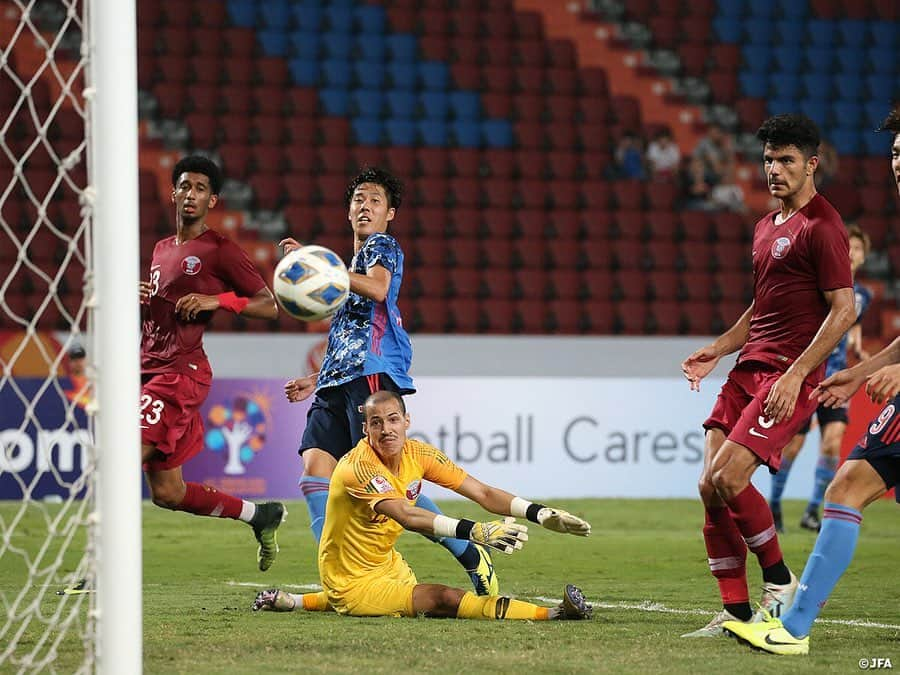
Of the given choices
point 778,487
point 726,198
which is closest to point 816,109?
point 726,198

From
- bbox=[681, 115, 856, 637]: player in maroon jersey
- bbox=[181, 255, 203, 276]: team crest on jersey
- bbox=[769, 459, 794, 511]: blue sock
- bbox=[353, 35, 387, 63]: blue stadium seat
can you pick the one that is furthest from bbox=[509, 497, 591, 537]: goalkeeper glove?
bbox=[353, 35, 387, 63]: blue stadium seat

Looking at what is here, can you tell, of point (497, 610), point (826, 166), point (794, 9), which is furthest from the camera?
point (794, 9)

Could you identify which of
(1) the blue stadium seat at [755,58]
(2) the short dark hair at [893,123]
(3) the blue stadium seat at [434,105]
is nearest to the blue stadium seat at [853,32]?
(1) the blue stadium seat at [755,58]

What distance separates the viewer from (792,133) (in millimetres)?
4773

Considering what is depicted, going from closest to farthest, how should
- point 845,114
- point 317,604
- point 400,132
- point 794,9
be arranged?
1. point 317,604
2. point 400,132
3. point 845,114
4. point 794,9

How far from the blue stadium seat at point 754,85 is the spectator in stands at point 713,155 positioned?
1.16 meters

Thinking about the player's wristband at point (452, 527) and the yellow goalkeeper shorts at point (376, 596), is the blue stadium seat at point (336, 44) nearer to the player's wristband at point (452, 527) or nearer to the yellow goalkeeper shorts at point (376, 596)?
the yellow goalkeeper shorts at point (376, 596)

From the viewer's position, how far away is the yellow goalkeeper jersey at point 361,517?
206 inches

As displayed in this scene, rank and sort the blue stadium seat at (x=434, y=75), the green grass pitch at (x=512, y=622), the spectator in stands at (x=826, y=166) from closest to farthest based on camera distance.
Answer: the green grass pitch at (x=512, y=622) < the spectator in stands at (x=826, y=166) < the blue stadium seat at (x=434, y=75)

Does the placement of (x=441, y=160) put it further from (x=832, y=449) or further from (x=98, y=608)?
(x=98, y=608)

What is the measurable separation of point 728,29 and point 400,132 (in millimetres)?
5044

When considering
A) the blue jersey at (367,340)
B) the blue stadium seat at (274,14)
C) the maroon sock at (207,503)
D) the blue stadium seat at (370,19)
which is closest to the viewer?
the blue jersey at (367,340)

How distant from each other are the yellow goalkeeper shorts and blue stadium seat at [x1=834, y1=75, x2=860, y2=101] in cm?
1361

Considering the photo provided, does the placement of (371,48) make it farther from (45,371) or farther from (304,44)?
(45,371)
